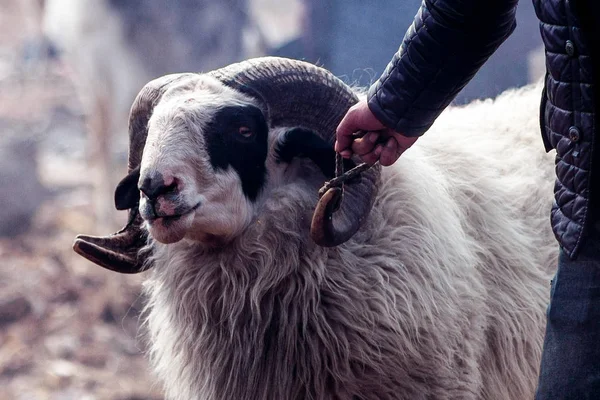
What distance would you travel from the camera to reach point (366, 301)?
291 centimetres

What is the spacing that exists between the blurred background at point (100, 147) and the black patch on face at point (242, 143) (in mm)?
2207

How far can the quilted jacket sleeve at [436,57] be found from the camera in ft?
7.11

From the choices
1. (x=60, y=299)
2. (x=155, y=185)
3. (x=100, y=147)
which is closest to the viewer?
(x=155, y=185)

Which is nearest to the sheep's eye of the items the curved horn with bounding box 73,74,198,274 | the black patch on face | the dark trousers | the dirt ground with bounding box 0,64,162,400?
the black patch on face

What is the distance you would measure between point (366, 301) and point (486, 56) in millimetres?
984

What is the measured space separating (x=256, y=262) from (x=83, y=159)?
790 centimetres

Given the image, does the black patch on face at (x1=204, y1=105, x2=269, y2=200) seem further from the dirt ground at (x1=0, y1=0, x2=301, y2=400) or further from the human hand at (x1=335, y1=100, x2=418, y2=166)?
the dirt ground at (x1=0, y1=0, x2=301, y2=400)

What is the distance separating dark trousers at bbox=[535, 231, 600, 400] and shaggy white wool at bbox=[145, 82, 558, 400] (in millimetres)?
857

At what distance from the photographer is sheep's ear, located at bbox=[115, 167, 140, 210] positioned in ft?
10.6

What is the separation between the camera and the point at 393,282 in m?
2.94

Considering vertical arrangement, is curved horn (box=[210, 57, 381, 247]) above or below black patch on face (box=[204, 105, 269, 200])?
above

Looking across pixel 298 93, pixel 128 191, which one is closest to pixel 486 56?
pixel 298 93

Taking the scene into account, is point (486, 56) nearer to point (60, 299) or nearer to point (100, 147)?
point (60, 299)

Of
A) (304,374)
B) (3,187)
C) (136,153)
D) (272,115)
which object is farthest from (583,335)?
(3,187)
